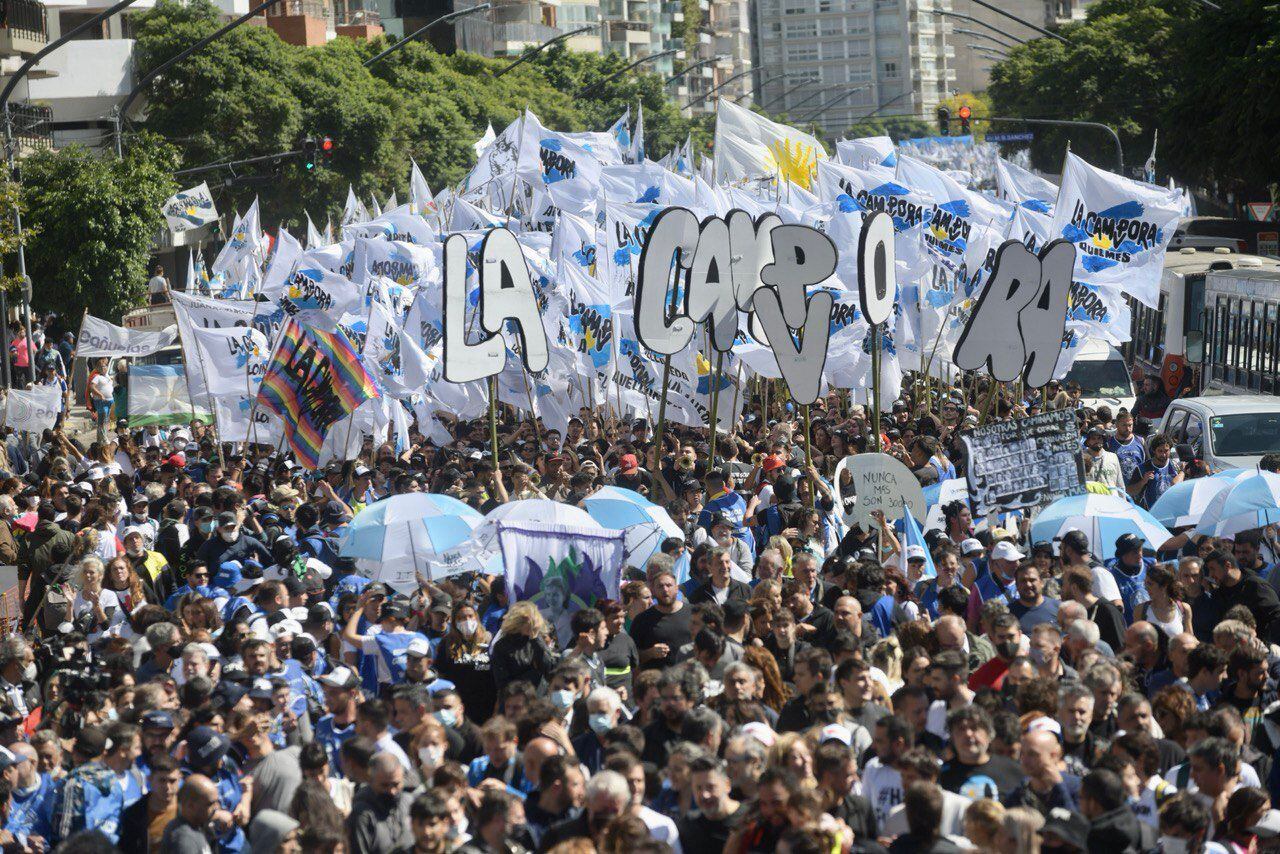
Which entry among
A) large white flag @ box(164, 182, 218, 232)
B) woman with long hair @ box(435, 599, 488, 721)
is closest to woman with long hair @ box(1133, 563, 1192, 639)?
woman with long hair @ box(435, 599, 488, 721)

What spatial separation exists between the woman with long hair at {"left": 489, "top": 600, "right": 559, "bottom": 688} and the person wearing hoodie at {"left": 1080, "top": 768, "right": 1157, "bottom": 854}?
2.87 m

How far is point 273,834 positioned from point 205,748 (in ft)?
2.77

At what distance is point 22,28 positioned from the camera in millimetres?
44594

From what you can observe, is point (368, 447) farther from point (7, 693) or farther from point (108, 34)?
point (108, 34)

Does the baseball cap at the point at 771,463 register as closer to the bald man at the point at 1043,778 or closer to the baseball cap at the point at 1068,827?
the bald man at the point at 1043,778

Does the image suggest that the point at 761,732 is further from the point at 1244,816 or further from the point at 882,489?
the point at 882,489

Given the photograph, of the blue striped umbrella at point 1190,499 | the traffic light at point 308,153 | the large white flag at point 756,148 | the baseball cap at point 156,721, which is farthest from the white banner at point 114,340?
the baseball cap at point 156,721

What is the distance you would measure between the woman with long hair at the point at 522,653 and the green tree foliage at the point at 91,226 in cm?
2626

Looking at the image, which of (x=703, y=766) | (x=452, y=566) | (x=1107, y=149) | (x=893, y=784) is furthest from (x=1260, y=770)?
(x=1107, y=149)

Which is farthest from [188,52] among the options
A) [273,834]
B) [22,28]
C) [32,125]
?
[22,28]

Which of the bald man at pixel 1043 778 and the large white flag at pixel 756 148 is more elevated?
the large white flag at pixel 756 148

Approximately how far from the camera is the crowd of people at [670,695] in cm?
621

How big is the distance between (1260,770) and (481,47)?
84575mm

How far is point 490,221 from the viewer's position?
25312 mm
